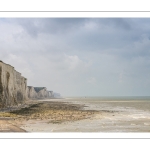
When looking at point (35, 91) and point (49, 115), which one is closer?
point (49, 115)

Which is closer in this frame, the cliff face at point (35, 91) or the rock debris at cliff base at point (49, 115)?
the rock debris at cliff base at point (49, 115)

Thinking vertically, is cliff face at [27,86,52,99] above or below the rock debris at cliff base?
above

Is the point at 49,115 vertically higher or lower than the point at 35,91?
lower

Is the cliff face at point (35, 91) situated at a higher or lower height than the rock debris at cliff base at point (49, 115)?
higher

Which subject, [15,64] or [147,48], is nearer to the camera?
[147,48]

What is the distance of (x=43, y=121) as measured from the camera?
Result: 1001 centimetres

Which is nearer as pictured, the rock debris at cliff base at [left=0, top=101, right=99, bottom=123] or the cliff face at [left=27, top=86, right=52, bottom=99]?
the rock debris at cliff base at [left=0, top=101, right=99, bottom=123]
